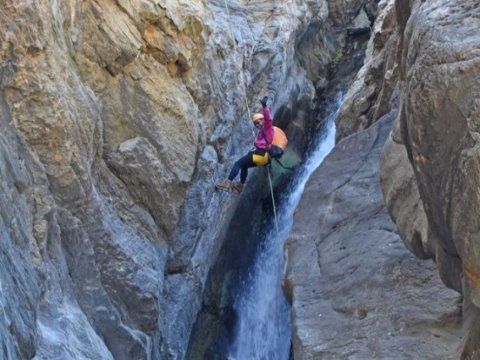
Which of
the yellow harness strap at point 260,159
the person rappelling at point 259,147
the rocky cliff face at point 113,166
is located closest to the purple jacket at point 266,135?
the person rappelling at point 259,147

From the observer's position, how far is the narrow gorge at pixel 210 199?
20.8ft

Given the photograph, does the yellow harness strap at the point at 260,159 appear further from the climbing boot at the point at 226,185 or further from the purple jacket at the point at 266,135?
the climbing boot at the point at 226,185

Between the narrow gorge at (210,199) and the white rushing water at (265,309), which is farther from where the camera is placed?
the white rushing water at (265,309)

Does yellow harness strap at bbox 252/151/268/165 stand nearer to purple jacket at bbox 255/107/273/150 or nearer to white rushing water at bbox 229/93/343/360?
purple jacket at bbox 255/107/273/150

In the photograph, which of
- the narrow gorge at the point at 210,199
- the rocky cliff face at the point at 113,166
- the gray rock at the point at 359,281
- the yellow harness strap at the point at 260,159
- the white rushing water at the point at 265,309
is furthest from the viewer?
the white rushing water at the point at 265,309

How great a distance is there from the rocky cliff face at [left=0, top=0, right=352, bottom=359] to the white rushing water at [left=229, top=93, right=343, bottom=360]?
1379mm

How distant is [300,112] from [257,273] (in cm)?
807

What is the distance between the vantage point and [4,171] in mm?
7379

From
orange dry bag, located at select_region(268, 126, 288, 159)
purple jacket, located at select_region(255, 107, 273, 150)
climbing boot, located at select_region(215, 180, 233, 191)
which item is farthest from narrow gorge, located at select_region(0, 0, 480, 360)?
purple jacket, located at select_region(255, 107, 273, 150)

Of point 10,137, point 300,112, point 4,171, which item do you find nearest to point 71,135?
point 10,137

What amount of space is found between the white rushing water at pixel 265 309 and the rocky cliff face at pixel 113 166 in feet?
4.52

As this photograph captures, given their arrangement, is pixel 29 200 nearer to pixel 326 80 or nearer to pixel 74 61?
pixel 74 61

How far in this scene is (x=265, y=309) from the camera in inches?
594

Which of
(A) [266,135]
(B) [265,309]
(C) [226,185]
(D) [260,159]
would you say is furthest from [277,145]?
(B) [265,309]
